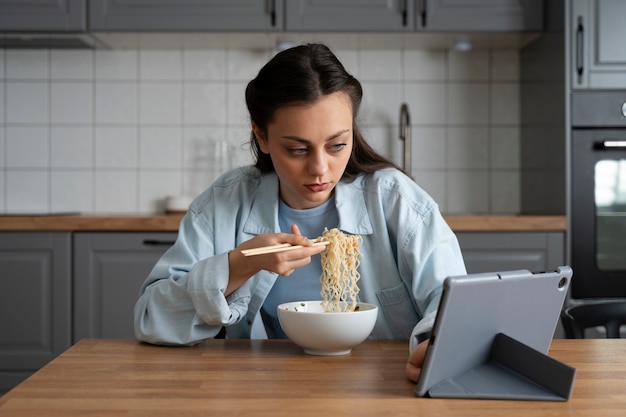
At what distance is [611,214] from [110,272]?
1.98 m

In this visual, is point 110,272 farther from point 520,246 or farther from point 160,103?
point 520,246

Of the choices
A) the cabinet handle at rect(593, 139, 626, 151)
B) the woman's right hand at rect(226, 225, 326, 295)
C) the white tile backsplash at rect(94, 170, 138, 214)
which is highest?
the cabinet handle at rect(593, 139, 626, 151)

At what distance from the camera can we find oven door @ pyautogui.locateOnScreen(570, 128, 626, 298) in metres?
3.00

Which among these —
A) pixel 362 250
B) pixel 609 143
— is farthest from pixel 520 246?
pixel 362 250

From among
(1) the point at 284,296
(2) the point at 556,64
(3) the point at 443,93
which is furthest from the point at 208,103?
(1) the point at 284,296

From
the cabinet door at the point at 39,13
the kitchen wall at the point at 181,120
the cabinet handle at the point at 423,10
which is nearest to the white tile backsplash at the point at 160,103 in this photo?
the kitchen wall at the point at 181,120

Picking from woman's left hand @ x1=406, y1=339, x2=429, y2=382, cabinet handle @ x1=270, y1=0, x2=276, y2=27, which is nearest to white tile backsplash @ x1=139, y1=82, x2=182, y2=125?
cabinet handle @ x1=270, y1=0, x2=276, y2=27

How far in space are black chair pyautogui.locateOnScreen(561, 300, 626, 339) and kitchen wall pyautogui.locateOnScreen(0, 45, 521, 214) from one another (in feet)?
6.34

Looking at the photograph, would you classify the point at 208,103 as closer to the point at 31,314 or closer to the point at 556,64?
the point at 31,314

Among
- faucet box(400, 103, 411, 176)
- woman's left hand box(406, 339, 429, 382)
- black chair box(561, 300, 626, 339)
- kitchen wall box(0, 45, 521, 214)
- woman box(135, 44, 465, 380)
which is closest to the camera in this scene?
woman's left hand box(406, 339, 429, 382)

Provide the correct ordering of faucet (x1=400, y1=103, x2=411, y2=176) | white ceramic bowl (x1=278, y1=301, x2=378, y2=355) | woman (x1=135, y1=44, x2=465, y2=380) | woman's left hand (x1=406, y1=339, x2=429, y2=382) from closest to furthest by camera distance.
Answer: woman's left hand (x1=406, y1=339, x2=429, y2=382), white ceramic bowl (x1=278, y1=301, x2=378, y2=355), woman (x1=135, y1=44, x2=465, y2=380), faucet (x1=400, y1=103, x2=411, y2=176)

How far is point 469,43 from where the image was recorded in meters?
3.41

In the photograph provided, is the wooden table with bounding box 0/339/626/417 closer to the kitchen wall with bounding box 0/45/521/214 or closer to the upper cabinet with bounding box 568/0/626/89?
the upper cabinet with bounding box 568/0/626/89

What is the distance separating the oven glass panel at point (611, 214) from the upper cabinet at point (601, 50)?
32 centimetres
